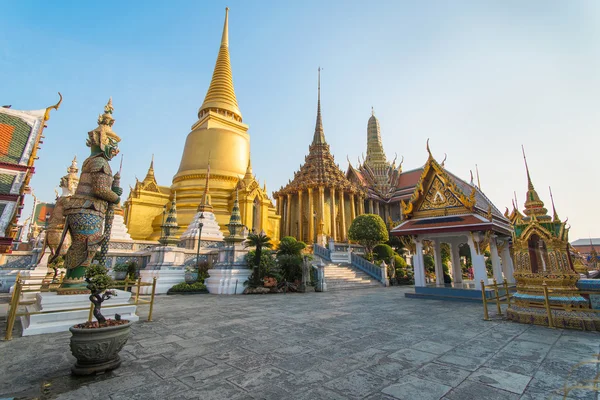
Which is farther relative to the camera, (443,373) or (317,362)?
(317,362)

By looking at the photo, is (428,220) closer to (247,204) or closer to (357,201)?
(247,204)

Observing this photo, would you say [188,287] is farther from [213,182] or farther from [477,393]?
[213,182]

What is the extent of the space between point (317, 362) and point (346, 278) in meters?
12.8

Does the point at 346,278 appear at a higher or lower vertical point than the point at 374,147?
lower

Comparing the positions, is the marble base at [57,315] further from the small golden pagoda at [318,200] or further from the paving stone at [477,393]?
the small golden pagoda at [318,200]

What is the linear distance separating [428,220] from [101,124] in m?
10.4

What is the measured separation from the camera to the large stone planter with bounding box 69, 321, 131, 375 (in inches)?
123

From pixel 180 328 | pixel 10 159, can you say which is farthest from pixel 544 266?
pixel 10 159

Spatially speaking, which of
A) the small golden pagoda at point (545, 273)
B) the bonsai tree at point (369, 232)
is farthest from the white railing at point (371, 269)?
the small golden pagoda at point (545, 273)

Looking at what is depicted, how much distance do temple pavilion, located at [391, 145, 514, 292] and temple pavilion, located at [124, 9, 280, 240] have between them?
14160 mm

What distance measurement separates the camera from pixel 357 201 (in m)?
32.9

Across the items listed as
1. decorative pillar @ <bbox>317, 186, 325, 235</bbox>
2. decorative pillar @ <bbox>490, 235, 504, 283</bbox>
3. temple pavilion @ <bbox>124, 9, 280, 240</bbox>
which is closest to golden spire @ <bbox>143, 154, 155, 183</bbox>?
temple pavilion @ <bbox>124, 9, 280, 240</bbox>

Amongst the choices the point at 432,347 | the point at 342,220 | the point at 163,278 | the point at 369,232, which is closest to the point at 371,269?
the point at 369,232

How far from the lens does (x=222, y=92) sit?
2936 cm
